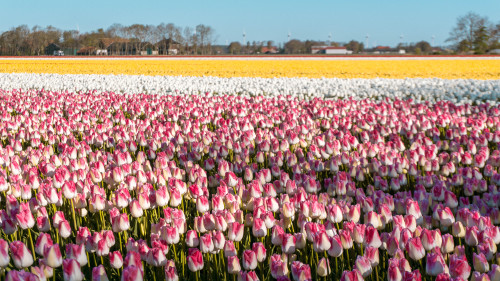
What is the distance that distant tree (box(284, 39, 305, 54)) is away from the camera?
10112 cm

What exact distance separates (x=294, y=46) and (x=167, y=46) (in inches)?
1025

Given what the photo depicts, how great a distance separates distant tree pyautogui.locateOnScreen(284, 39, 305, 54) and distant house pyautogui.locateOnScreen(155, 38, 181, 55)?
72.7 feet

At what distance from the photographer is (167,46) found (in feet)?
312

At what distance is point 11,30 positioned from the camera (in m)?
92.2

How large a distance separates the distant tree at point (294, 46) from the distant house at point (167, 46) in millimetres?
22166

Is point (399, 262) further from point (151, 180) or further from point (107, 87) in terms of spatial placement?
point (107, 87)

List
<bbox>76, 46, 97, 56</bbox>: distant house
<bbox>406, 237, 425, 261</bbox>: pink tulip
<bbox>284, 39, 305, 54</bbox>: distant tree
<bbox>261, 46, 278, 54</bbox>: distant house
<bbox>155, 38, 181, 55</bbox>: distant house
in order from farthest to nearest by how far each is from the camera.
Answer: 1. <bbox>261, 46, 278, 54</bbox>: distant house
2. <bbox>284, 39, 305, 54</bbox>: distant tree
3. <bbox>155, 38, 181, 55</bbox>: distant house
4. <bbox>76, 46, 97, 56</bbox>: distant house
5. <bbox>406, 237, 425, 261</bbox>: pink tulip

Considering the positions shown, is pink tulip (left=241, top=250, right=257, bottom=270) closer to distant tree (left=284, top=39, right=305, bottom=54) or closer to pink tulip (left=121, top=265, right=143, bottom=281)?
pink tulip (left=121, top=265, right=143, bottom=281)

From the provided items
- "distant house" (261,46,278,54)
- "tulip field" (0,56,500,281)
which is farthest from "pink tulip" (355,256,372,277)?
"distant house" (261,46,278,54)

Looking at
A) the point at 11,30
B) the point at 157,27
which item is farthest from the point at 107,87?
the point at 11,30

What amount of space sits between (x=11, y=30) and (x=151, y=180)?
100 m

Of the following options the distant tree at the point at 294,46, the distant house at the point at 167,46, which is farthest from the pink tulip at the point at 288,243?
the distant tree at the point at 294,46

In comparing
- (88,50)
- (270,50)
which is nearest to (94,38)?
(88,50)

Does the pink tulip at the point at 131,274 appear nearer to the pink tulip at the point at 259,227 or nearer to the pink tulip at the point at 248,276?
the pink tulip at the point at 248,276
